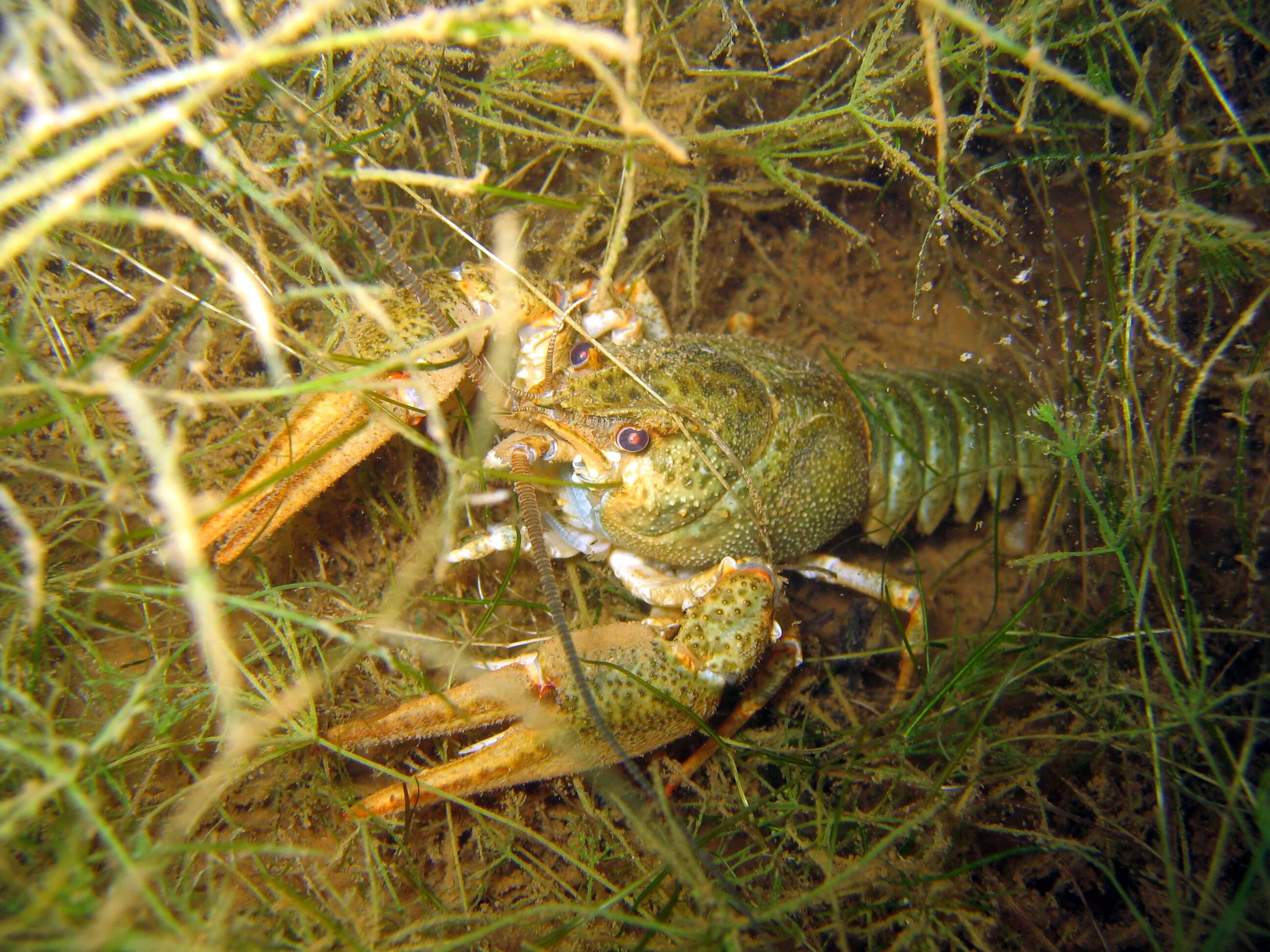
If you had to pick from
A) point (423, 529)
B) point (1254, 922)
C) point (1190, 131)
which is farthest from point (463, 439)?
point (1190, 131)

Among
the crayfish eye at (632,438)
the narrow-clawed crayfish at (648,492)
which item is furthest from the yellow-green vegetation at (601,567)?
the crayfish eye at (632,438)

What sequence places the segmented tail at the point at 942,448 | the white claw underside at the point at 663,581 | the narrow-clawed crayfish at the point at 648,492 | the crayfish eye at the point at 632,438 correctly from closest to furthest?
the narrow-clawed crayfish at the point at 648,492 < the crayfish eye at the point at 632,438 < the white claw underside at the point at 663,581 < the segmented tail at the point at 942,448

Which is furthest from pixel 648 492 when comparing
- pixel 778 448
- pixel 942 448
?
pixel 942 448

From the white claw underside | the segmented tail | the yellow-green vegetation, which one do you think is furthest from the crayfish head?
the segmented tail

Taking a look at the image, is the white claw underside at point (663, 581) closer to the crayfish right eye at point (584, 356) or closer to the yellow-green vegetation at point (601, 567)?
the yellow-green vegetation at point (601, 567)

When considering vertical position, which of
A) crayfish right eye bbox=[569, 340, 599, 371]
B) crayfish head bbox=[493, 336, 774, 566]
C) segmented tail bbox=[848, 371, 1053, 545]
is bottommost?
segmented tail bbox=[848, 371, 1053, 545]

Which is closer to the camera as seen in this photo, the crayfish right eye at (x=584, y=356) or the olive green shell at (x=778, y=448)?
the olive green shell at (x=778, y=448)

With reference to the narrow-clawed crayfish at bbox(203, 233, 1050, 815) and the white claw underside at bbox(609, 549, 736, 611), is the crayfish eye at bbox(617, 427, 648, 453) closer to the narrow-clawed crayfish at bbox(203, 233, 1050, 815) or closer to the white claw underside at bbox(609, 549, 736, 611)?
the narrow-clawed crayfish at bbox(203, 233, 1050, 815)

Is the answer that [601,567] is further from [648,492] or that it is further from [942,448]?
[942,448]
